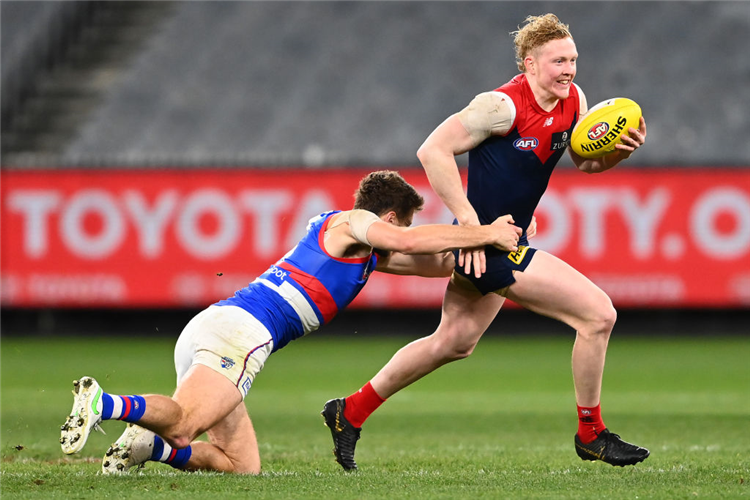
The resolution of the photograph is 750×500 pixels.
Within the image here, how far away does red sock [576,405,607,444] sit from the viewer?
5.94 metres

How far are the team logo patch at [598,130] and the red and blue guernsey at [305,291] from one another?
135cm

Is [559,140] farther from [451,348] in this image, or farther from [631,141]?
[451,348]

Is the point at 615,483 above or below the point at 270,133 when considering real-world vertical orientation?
below

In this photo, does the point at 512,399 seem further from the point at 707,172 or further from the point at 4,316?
the point at 4,316

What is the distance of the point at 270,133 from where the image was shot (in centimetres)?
1814

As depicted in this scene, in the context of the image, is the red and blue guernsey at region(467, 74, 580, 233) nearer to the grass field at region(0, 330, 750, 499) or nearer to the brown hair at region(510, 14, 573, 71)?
the brown hair at region(510, 14, 573, 71)

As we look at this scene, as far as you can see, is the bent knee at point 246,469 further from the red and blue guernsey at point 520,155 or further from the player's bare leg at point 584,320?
the red and blue guernsey at point 520,155

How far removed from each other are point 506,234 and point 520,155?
0.47 m

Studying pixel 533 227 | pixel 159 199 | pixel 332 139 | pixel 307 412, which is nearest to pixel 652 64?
pixel 332 139

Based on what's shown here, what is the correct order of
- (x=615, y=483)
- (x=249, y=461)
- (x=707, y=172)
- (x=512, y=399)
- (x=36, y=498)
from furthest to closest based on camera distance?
(x=707, y=172) < (x=512, y=399) < (x=249, y=461) < (x=615, y=483) < (x=36, y=498)

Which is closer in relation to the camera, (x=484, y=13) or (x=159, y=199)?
(x=159, y=199)

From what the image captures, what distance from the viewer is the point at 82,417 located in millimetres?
4992

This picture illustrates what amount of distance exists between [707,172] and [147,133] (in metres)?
8.88

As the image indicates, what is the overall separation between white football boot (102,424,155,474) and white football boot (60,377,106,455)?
28.7 inches
